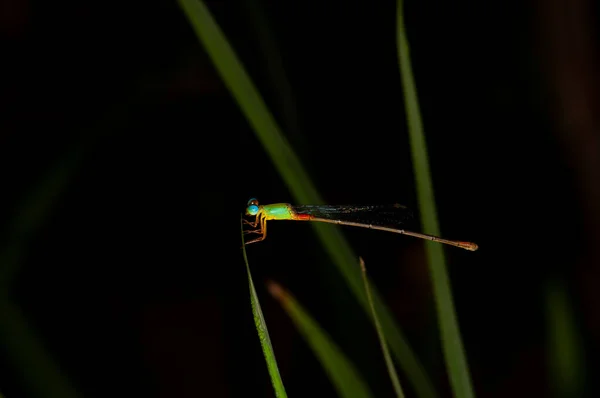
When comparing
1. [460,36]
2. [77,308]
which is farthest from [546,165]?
[77,308]

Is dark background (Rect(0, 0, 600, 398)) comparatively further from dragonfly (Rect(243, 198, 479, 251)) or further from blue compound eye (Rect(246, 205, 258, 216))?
blue compound eye (Rect(246, 205, 258, 216))

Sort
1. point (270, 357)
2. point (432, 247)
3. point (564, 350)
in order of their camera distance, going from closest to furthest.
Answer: point (270, 357)
point (432, 247)
point (564, 350)

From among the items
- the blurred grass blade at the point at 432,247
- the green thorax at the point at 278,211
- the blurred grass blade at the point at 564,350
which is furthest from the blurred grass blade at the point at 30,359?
the blurred grass blade at the point at 564,350

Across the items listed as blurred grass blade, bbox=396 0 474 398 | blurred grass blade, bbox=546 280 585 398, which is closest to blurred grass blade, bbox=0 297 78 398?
blurred grass blade, bbox=396 0 474 398

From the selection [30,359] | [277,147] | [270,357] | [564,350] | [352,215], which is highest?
[352,215]

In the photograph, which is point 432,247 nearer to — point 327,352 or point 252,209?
point 327,352

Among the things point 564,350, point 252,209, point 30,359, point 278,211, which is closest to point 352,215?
point 278,211

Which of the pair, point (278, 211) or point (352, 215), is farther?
point (352, 215)

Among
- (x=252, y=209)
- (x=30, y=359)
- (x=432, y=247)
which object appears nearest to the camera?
(x=432, y=247)
